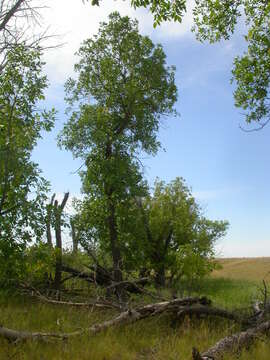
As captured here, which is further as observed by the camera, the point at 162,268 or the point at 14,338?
the point at 162,268

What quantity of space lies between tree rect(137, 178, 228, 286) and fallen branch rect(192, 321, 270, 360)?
1449 cm

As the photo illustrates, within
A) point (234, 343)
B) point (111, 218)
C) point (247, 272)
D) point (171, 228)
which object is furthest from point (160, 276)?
point (247, 272)

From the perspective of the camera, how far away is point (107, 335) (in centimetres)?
820

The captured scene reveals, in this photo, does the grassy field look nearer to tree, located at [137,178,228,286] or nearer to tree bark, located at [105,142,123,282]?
tree bark, located at [105,142,123,282]

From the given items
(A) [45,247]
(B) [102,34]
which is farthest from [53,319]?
(B) [102,34]

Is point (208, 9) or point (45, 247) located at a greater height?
point (208, 9)

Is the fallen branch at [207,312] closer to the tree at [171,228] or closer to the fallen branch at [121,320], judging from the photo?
the fallen branch at [121,320]

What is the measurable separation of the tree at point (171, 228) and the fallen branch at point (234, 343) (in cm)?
1449

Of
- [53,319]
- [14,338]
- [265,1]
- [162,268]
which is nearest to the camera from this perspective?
[14,338]

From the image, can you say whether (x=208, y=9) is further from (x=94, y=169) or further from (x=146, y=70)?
(x=94, y=169)

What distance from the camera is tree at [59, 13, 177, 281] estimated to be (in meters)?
19.7

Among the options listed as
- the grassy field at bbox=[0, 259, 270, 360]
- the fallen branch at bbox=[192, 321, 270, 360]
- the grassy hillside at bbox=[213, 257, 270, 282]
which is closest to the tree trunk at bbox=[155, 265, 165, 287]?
the grassy field at bbox=[0, 259, 270, 360]

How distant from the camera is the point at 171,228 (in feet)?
93.1

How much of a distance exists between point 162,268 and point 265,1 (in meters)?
18.4
